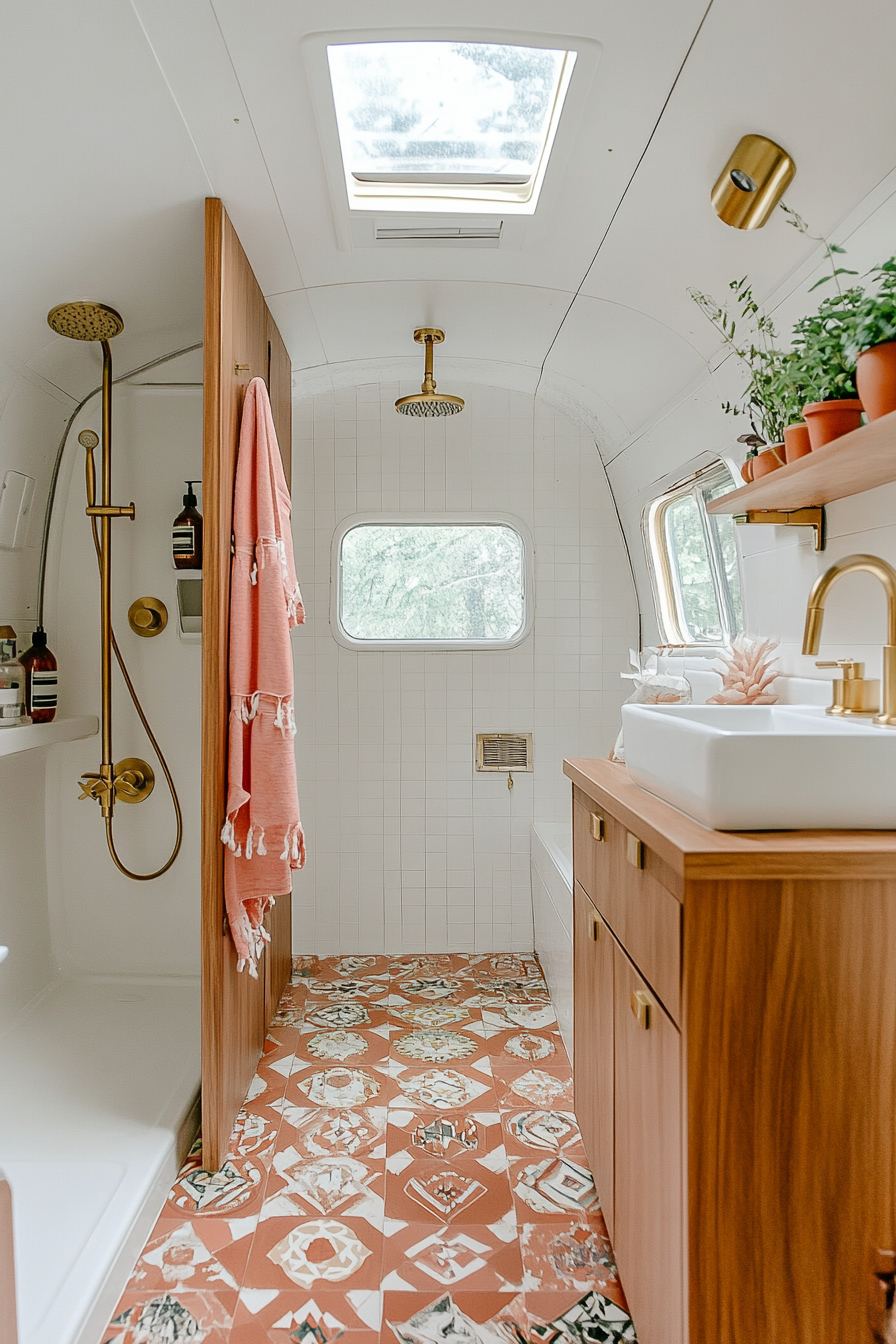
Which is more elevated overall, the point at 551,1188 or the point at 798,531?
the point at 798,531

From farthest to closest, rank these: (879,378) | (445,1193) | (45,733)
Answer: (45,733) → (445,1193) → (879,378)

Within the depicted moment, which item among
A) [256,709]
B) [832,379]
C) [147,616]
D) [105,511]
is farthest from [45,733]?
[832,379]

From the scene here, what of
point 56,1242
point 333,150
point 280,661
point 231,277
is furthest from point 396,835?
point 333,150

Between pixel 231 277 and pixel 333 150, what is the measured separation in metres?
0.42

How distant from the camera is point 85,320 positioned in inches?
91.2

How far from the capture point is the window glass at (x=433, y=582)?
339 centimetres

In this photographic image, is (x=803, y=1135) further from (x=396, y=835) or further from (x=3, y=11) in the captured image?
(x=396, y=835)

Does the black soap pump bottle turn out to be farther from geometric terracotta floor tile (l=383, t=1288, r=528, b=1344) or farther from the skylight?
geometric terracotta floor tile (l=383, t=1288, r=528, b=1344)

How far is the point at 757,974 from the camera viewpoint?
104 cm

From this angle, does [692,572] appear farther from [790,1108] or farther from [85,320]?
[790,1108]

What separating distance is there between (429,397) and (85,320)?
1.00m

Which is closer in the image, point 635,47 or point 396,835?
point 635,47

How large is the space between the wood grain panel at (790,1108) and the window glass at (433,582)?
7.84 feet

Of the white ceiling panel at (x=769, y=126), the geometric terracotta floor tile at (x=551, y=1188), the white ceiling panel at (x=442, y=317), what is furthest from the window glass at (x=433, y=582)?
the geometric terracotta floor tile at (x=551, y=1188)
